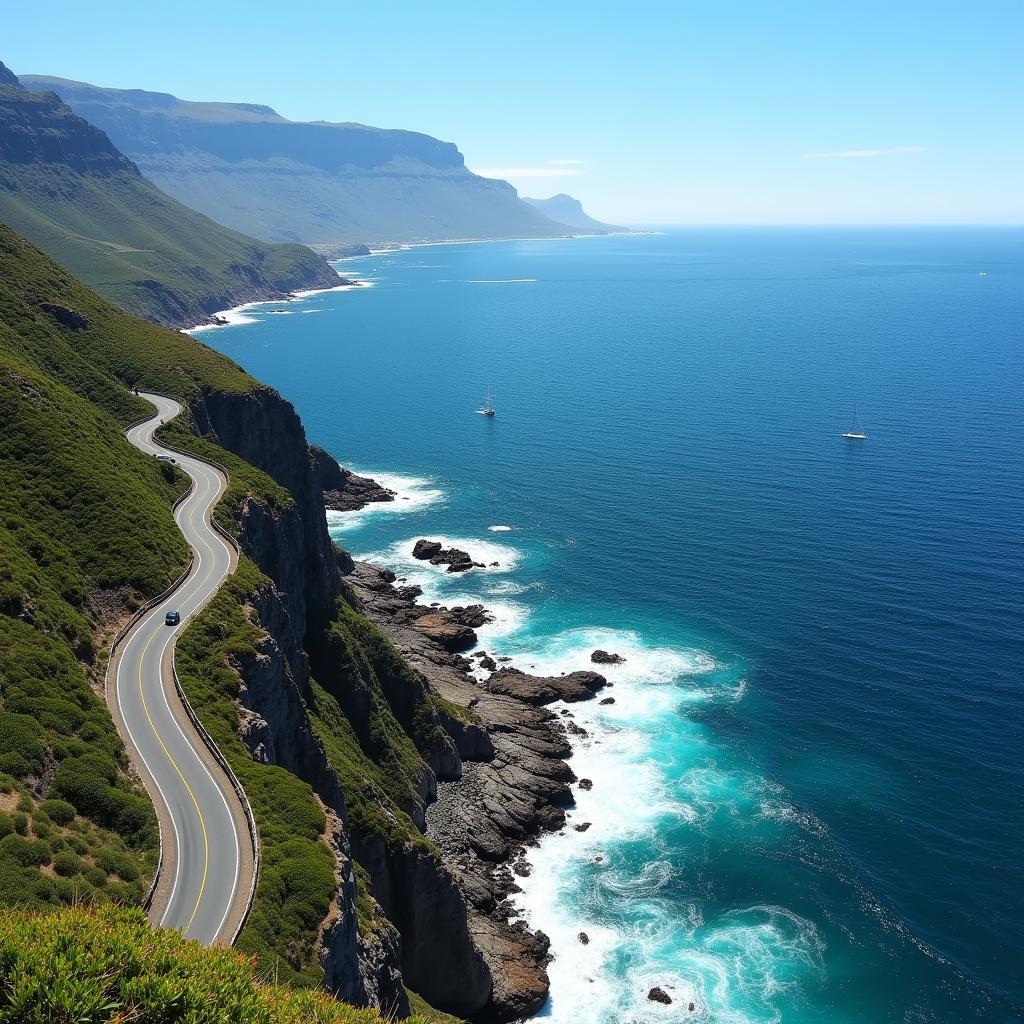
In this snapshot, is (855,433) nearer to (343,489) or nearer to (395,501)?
(395,501)

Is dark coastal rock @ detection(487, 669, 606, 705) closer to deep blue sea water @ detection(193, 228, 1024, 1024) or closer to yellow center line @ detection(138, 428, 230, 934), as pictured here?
deep blue sea water @ detection(193, 228, 1024, 1024)

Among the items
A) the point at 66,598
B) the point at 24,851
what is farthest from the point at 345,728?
the point at 24,851

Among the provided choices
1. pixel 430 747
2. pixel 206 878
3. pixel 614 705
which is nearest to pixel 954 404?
pixel 614 705

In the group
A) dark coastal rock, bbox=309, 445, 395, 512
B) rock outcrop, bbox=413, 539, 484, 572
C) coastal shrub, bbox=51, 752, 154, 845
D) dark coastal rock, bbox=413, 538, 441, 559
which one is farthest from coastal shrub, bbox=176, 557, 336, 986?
dark coastal rock, bbox=309, 445, 395, 512

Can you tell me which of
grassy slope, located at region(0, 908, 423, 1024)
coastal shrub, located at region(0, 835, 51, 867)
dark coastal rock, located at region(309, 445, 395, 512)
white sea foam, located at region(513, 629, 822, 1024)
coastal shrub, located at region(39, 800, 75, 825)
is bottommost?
white sea foam, located at region(513, 629, 822, 1024)

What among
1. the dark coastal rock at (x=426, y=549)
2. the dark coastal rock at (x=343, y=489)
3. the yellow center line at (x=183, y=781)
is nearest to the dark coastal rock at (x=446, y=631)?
the dark coastal rock at (x=426, y=549)

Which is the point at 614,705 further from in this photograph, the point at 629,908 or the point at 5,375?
the point at 5,375
